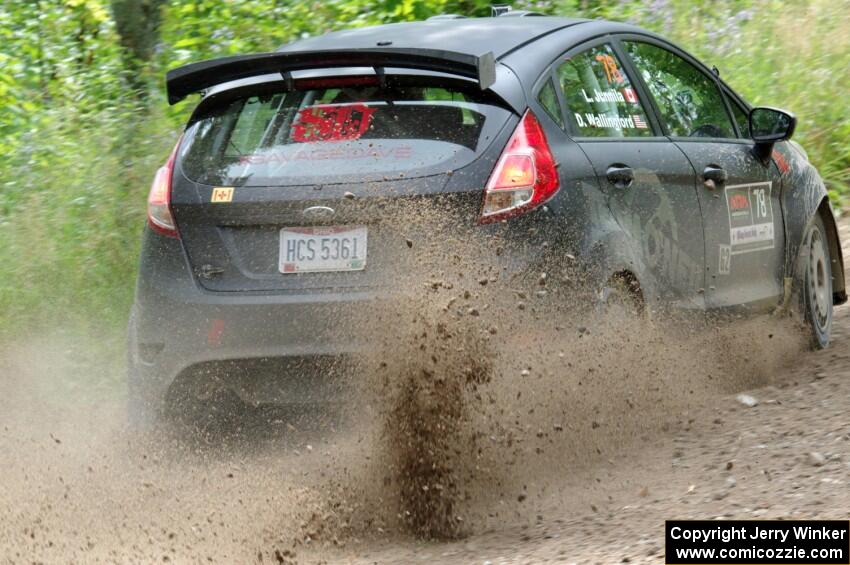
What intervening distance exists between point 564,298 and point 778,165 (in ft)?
8.28

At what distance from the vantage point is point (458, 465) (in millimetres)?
4414

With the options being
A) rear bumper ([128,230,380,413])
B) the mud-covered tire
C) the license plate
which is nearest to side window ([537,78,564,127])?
the license plate

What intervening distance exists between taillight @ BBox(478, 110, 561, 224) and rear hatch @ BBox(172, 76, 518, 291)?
1.7 inches

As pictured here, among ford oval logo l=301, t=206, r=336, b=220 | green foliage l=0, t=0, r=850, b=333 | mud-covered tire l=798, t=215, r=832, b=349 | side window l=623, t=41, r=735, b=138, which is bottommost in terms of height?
green foliage l=0, t=0, r=850, b=333

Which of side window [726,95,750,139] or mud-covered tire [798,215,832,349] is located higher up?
side window [726,95,750,139]

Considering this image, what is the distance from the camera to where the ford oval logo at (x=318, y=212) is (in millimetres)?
4590

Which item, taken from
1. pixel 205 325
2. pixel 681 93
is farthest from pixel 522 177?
pixel 681 93

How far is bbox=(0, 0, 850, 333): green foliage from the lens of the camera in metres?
7.77

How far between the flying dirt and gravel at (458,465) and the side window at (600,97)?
0.79m

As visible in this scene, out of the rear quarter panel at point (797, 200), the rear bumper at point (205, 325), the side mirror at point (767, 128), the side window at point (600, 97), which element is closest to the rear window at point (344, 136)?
the rear bumper at point (205, 325)

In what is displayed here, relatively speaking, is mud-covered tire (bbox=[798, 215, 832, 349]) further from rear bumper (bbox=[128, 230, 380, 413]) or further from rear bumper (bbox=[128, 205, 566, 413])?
rear bumper (bbox=[128, 230, 380, 413])

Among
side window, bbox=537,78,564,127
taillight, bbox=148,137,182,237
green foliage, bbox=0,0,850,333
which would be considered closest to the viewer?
side window, bbox=537,78,564,127

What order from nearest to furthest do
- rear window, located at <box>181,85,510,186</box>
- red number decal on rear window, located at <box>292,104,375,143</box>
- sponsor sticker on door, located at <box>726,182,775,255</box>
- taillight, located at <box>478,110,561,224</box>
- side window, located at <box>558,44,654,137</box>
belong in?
taillight, located at <box>478,110,561,224</box>, rear window, located at <box>181,85,510,186</box>, red number decal on rear window, located at <box>292,104,375,143</box>, side window, located at <box>558,44,654,137</box>, sponsor sticker on door, located at <box>726,182,775,255</box>

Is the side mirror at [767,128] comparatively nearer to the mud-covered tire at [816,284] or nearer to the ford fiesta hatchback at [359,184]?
the mud-covered tire at [816,284]
